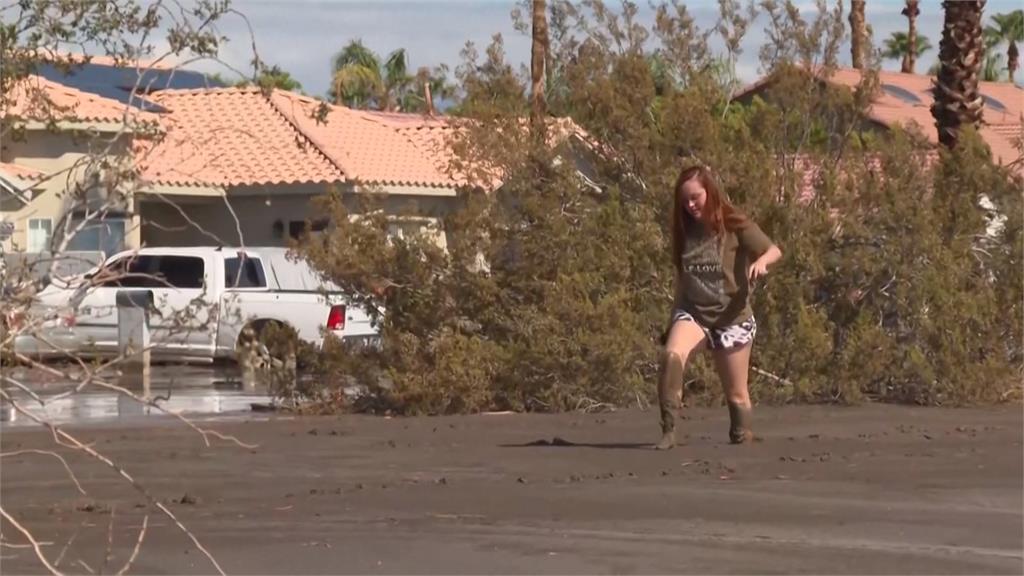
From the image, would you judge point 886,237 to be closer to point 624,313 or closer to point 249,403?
point 624,313

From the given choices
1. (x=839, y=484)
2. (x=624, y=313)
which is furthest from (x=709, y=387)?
(x=839, y=484)

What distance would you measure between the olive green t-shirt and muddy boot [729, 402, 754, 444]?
2.12 feet

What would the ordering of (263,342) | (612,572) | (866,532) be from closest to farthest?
(612,572), (866,532), (263,342)

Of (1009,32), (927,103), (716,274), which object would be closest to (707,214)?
(716,274)

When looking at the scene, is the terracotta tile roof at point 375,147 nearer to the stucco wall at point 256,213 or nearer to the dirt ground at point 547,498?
the stucco wall at point 256,213

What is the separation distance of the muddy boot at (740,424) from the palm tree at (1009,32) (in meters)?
63.1

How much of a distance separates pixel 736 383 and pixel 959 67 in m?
13.4

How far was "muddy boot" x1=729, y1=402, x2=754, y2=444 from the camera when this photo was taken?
37.2 feet

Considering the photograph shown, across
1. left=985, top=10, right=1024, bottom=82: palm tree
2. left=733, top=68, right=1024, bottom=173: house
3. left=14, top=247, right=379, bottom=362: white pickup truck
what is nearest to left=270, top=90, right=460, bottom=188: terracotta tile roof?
left=14, top=247, right=379, bottom=362: white pickup truck

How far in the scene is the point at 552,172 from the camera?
47.6 feet

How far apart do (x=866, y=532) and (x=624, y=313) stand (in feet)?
18.3

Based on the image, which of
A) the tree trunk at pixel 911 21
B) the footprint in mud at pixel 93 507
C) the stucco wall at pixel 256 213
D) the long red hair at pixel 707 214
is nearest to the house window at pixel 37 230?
the stucco wall at pixel 256 213

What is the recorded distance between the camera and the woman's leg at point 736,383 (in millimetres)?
Result: 11031

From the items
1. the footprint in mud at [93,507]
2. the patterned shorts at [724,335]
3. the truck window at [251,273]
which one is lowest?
the footprint in mud at [93,507]
